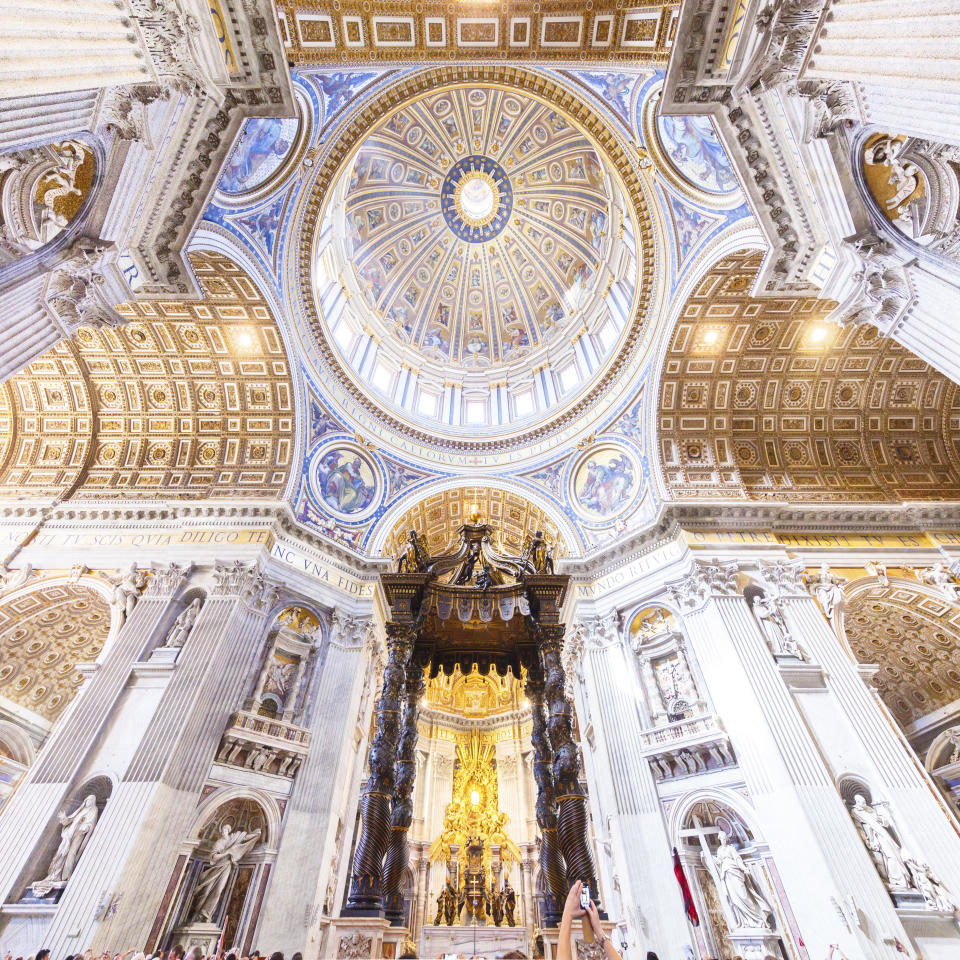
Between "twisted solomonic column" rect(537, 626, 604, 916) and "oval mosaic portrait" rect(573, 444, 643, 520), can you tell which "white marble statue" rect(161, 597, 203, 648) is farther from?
"oval mosaic portrait" rect(573, 444, 643, 520)

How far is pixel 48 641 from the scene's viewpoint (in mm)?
12586

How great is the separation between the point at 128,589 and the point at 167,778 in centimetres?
472

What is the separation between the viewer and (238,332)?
14.1 meters

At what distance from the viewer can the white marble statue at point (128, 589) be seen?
1169 cm

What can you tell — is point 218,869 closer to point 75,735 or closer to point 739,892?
point 75,735

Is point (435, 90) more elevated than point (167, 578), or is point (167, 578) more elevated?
point (435, 90)

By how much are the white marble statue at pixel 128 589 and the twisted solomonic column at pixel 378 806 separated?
23.9ft

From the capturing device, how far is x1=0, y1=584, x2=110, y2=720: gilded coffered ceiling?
11852 mm

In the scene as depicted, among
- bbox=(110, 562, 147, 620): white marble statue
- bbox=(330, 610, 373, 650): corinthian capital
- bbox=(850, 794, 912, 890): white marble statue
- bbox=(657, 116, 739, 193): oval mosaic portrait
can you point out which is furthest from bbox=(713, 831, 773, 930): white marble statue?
bbox=(657, 116, 739, 193): oval mosaic portrait

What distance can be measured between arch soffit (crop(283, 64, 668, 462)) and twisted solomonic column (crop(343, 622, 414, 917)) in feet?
37.3

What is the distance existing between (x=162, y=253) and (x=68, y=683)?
12.2 m

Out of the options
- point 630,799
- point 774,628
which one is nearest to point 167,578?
point 630,799

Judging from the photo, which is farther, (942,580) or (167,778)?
(942,580)

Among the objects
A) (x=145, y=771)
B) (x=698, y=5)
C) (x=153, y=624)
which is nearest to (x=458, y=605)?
(x=145, y=771)
